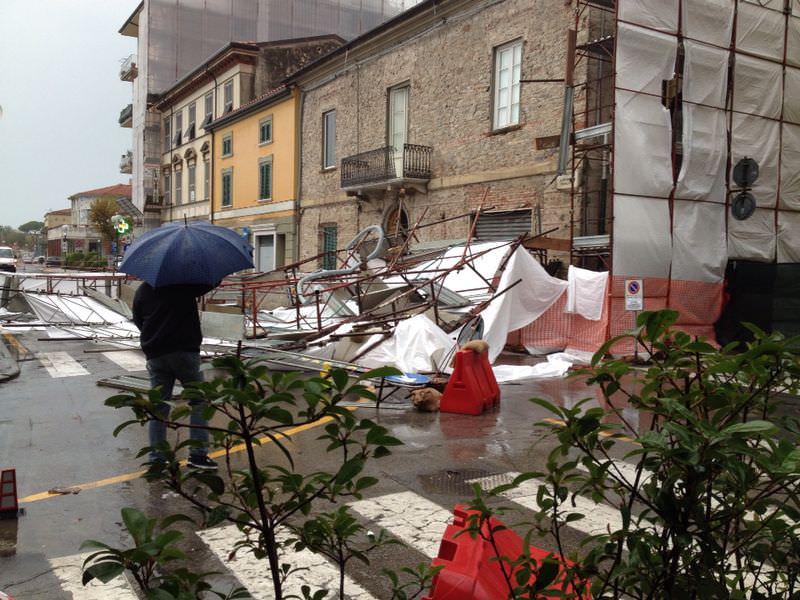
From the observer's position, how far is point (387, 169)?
67.7ft

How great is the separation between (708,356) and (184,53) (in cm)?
4607

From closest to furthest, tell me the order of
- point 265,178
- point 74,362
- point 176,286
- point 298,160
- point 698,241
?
point 176,286
point 74,362
point 698,241
point 298,160
point 265,178

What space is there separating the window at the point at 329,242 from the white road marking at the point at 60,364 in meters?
12.4

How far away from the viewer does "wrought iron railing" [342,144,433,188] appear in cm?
1969

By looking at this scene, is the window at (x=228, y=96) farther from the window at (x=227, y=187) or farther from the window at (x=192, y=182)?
the window at (x=192, y=182)

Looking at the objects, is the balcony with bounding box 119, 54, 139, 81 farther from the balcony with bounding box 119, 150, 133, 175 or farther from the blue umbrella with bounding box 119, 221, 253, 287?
the blue umbrella with bounding box 119, 221, 253, 287

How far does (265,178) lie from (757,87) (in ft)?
66.4

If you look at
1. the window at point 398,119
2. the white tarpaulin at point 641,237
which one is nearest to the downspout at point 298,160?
the window at point 398,119

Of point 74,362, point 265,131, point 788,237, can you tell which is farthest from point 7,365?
point 265,131

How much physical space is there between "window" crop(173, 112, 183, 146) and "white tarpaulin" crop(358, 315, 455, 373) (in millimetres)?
33335

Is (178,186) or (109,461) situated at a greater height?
(178,186)

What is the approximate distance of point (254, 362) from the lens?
185cm

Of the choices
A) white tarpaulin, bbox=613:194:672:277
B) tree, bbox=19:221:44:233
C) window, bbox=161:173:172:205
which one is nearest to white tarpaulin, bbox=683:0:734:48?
white tarpaulin, bbox=613:194:672:277

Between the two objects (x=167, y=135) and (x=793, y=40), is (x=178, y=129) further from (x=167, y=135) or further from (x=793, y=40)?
(x=793, y=40)
